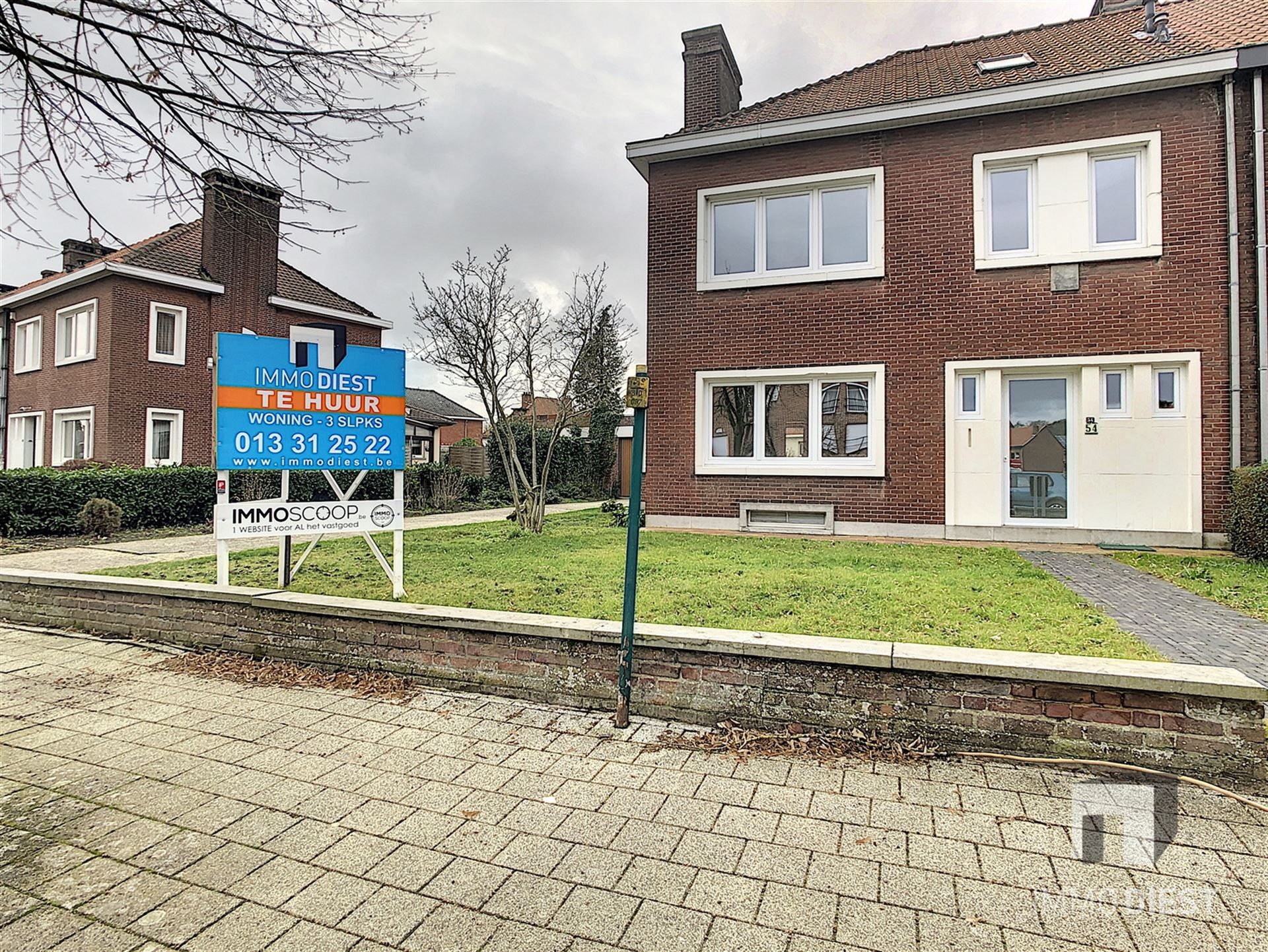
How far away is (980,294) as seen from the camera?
10.5m

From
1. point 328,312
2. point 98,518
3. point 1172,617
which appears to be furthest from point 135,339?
point 1172,617

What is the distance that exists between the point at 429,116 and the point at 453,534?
729 cm

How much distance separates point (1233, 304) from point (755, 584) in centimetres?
787

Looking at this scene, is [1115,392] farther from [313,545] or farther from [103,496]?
[103,496]

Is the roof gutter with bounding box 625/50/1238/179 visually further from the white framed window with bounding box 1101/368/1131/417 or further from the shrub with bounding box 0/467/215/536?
the shrub with bounding box 0/467/215/536

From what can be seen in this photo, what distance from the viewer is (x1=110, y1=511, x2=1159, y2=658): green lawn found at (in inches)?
195

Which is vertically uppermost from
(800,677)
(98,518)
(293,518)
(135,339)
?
(135,339)

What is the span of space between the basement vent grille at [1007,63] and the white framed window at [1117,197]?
2.40 m

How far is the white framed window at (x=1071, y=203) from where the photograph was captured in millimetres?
9875

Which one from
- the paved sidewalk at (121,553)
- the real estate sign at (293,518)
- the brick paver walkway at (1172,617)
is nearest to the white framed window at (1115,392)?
the brick paver walkway at (1172,617)

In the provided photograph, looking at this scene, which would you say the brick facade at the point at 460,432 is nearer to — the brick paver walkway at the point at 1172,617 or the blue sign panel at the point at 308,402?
the blue sign panel at the point at 308,402

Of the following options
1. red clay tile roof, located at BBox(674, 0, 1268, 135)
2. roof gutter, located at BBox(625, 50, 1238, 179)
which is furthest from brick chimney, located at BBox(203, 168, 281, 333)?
red clay tile roof, located at BBox(674, 0, 1268, 135)

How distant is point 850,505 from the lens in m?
11.1

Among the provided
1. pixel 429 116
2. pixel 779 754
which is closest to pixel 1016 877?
pixel 779 754
